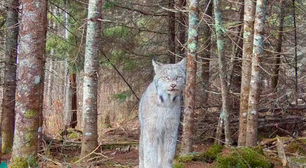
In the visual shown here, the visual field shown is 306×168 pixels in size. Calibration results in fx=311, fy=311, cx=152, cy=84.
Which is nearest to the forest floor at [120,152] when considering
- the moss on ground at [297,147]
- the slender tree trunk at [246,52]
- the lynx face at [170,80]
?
the moss on ground at [297,147]

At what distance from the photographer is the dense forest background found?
691 centimetres

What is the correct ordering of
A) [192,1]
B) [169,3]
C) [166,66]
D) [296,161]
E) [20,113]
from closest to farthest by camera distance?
[166,66]
[296,161]
[20,113]
[192,1]
[169,3]

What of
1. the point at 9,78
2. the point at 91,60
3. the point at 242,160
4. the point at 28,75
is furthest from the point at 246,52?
the point at 9,78

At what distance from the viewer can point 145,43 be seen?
487 inches

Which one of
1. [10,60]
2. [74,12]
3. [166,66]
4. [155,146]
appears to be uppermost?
[74,12]

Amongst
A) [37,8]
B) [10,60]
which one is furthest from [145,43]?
[37,8]

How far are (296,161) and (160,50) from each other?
766 cm

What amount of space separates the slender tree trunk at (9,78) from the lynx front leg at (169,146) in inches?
249

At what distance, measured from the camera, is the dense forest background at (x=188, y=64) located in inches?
272

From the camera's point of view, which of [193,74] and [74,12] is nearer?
[193,74]

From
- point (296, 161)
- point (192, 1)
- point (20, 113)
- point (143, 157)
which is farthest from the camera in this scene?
point (192, 1)

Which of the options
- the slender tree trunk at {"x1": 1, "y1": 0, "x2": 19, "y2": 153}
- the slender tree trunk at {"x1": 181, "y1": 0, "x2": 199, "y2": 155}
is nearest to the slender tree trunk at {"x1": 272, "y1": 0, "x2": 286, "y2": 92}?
the slender tree trunk at {"x1": 181, "y1": 0, "x2": 199, "y2": 155}

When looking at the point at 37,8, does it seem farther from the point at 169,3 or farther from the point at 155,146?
the point at 169,3

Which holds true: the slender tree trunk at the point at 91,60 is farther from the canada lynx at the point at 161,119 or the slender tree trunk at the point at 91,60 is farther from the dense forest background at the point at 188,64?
the canada lynx at the point at 161,119
